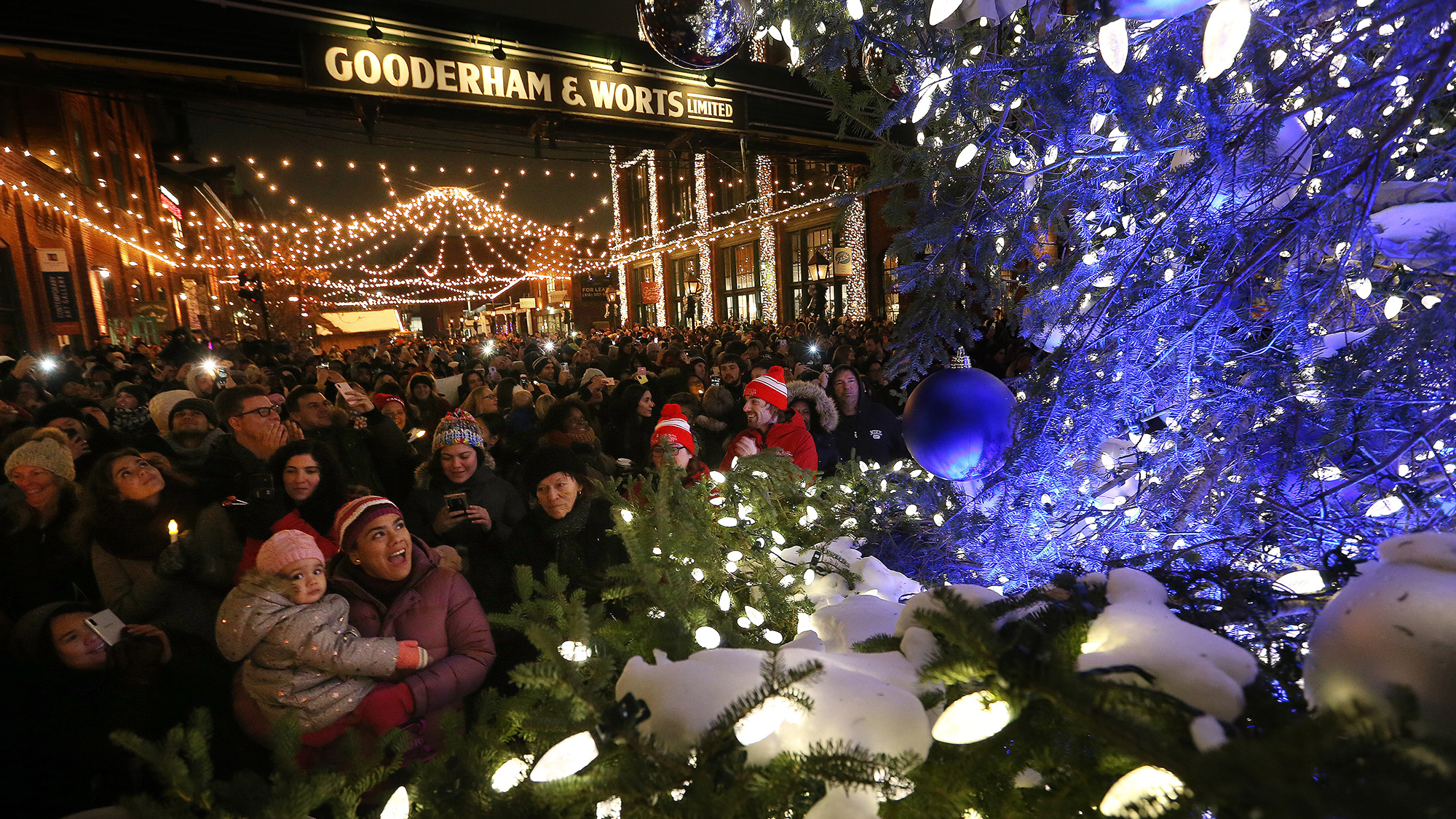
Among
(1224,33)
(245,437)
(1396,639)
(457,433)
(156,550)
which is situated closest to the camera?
(1396,639)

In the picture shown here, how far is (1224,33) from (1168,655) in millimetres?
1061

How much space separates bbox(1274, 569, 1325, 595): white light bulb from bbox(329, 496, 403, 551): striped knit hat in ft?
8.14

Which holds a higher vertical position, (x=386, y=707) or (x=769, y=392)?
(x=769, y=392)

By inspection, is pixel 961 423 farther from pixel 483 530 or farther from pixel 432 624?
pixel 483 530

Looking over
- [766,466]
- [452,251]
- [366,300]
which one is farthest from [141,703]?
[366,300]

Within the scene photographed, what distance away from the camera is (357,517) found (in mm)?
2354

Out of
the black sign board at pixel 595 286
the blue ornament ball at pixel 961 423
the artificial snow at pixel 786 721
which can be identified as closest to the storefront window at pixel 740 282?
the black sign board at pixel 595 286

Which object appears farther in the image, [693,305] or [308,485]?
[693,305]

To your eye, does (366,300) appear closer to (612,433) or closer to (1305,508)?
(612,433)

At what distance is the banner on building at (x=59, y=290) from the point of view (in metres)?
12.3

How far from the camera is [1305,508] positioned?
5.39 feet

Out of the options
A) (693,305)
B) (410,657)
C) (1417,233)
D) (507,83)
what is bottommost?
(410,657)

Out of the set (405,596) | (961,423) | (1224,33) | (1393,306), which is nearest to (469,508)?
(405,596)

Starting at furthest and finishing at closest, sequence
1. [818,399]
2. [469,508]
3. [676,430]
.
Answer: [818,399]
[676,430]
[469,508]
